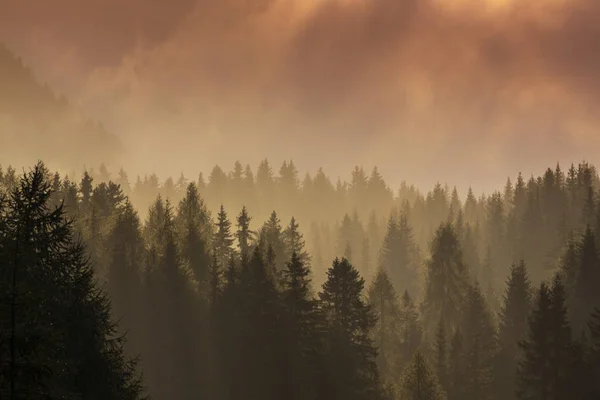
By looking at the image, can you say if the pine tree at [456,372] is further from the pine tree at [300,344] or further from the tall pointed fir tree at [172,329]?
the tall pointed fir tree at [172,329]

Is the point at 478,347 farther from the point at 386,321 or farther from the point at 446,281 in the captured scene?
the point at 446,281

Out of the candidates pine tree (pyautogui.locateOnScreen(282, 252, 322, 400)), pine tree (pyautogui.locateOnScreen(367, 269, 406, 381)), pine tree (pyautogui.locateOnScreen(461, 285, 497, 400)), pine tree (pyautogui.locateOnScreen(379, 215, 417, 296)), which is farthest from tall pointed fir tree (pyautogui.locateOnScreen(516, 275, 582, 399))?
pine tree (pyautogui.locateOnScreen(379, 215, 417, 296))

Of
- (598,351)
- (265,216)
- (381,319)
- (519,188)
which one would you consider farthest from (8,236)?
(265,216)

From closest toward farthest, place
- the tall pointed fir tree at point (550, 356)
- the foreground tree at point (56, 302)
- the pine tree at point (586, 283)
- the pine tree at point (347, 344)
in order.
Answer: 1. the foreground tree at point (56, 302)
2. the pine tree at point (347, 344)
3. the tall pointed fir tree at point (550, 356)
4. the pine tree at point (586, 283)

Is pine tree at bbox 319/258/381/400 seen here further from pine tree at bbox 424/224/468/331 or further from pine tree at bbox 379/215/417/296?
pine tree at bbox 379/215/417/296

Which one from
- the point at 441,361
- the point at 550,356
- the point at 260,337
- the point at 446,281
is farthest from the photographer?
the point at 446,281

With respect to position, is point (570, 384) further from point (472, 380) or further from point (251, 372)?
point (251, 372)

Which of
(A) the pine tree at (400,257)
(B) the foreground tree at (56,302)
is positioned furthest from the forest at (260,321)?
(A) the pine tree at (400,257)

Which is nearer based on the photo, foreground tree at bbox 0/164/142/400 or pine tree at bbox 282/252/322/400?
foreground tree at bbox 0/164/142/400

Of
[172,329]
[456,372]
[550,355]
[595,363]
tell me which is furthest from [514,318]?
[172,329]

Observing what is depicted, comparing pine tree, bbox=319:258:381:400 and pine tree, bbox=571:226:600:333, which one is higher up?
pine tree, bbox=571:226:600:333

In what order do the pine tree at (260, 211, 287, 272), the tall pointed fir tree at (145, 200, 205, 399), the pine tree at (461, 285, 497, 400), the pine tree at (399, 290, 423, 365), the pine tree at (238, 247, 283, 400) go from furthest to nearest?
1. the pine tree at (260, 211, 287, 272)
2. the pine tree at (399, 290, 423, 365)
3. the pine tree at (461, 285, 497, 400)
4. the tall pointed fir tree at (145, 200, 205, 399)
5. the pine tree at (238, 247, 283, 400)

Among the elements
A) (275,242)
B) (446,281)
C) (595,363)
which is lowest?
(595,363)

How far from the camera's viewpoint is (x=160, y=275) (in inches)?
2144
